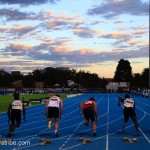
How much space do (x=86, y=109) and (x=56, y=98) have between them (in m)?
1.13

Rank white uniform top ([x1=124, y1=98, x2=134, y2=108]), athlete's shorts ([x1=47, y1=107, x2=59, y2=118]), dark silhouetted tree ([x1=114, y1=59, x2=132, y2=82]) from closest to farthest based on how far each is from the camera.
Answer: athlete's shorts ([x1=47, y1=107, x2=59, y2=118]) → white uniform top ([x1=124, y1=98, x2=134, y2=108]) → dark silhouetted tree ([x1=114, y1=59, x2=132, y2=82])

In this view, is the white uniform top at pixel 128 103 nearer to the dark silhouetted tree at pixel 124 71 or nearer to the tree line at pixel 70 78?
the tree line at pixel 70 78

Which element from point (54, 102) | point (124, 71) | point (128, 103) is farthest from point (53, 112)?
point (124, 71)

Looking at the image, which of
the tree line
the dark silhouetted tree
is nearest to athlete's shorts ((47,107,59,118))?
the tree line

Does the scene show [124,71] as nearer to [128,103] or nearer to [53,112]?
[128,103]

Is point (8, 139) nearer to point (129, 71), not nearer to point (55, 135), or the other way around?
point (55, 135)

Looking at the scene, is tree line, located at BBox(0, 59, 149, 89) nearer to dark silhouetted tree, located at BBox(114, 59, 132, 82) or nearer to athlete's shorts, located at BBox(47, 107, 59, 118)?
dark silhouetted tree, located at BBox(114, 59, 132, 82)

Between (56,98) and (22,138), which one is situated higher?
(56,98)

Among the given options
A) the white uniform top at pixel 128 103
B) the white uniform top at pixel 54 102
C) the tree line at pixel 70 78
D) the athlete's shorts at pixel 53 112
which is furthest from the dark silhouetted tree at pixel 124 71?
the athlete's shorts at pixel 53 112

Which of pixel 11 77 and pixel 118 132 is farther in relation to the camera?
pixel 11 77

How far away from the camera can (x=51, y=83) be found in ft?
566

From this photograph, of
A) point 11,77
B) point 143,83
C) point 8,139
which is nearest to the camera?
point 8,139

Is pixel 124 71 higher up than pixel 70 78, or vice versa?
pixel 124 71

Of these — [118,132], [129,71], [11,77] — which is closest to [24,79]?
[11,77]
